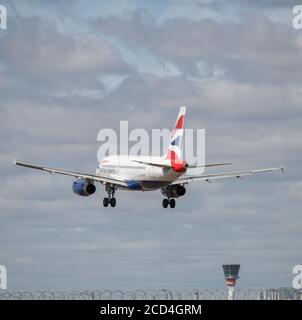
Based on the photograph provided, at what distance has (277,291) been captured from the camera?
602 feet

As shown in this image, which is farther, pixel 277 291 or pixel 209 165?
pixel 209 165

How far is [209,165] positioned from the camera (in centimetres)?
19850
